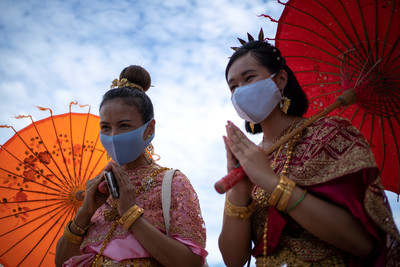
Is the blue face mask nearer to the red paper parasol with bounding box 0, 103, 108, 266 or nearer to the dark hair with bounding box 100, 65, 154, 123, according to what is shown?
the dark hair with bounding box 100, 65, 154, 123

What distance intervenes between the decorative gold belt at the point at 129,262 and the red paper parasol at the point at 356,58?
201 centimetres

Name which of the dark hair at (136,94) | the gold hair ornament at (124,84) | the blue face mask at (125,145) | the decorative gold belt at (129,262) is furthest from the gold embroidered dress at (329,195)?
the gold hair ornament at (124,84)

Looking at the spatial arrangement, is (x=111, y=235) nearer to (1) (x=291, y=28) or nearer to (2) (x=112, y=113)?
(2) (x=112, y=113)

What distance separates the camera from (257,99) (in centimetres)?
269

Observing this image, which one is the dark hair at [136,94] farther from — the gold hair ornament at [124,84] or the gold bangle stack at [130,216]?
the gold bangle stack at [130,216]

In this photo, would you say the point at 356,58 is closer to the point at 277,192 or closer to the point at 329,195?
the point at 329,195

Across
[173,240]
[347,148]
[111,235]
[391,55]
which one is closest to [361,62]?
[391,55]

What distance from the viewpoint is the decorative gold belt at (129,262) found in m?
2.76

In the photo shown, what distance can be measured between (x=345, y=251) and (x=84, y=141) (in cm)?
327

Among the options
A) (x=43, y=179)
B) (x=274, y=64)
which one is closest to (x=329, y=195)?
(x=274, y=64)

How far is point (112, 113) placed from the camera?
130 inches

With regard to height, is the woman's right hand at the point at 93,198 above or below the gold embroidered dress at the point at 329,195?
above

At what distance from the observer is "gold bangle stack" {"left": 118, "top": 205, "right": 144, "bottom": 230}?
109 inches

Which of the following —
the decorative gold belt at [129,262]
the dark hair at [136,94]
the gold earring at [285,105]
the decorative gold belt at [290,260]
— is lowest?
the decorative gold belt at [290,260]
